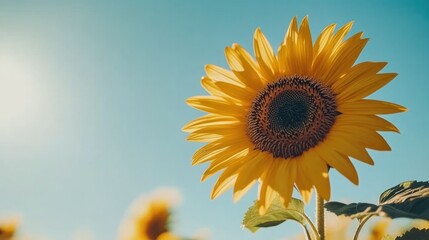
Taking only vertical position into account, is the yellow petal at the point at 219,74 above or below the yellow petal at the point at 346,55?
above

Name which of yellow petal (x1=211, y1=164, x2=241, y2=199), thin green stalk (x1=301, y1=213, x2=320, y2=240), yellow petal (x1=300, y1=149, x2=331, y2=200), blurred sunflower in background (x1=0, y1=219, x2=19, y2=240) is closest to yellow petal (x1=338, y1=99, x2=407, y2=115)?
yellow petal (x1=300, y1=149, x2=331, y2=200)

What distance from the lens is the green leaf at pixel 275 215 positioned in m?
2.92

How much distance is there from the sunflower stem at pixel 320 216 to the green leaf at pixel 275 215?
0.83ft

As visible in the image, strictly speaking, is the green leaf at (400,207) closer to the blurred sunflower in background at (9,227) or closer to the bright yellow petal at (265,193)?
the bright yellow petal at (265,193)

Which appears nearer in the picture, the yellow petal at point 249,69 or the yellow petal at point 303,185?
the yellow petal at point 303,185

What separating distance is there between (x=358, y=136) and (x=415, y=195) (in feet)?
1.74

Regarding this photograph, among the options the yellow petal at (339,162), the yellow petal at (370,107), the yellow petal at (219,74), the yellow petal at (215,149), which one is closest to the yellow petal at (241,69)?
the yellow petal at (219,74)

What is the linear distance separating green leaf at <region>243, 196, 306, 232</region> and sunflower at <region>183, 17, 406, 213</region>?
0.19 m

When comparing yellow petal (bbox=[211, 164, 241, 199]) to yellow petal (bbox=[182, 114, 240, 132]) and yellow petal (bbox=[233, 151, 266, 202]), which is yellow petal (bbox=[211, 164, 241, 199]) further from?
yellow petal (bbox=[182, 114, 240, 132])

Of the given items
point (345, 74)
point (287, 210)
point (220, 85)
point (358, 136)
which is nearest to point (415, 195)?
point (358, 136)

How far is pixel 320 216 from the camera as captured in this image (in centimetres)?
263

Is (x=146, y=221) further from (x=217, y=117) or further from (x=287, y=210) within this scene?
(x=287, y=210)

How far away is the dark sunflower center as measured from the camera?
3.24 metres

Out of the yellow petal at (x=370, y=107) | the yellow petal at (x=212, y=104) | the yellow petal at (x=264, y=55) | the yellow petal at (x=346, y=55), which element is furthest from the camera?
the yellow petal at (x=212, y=104)
